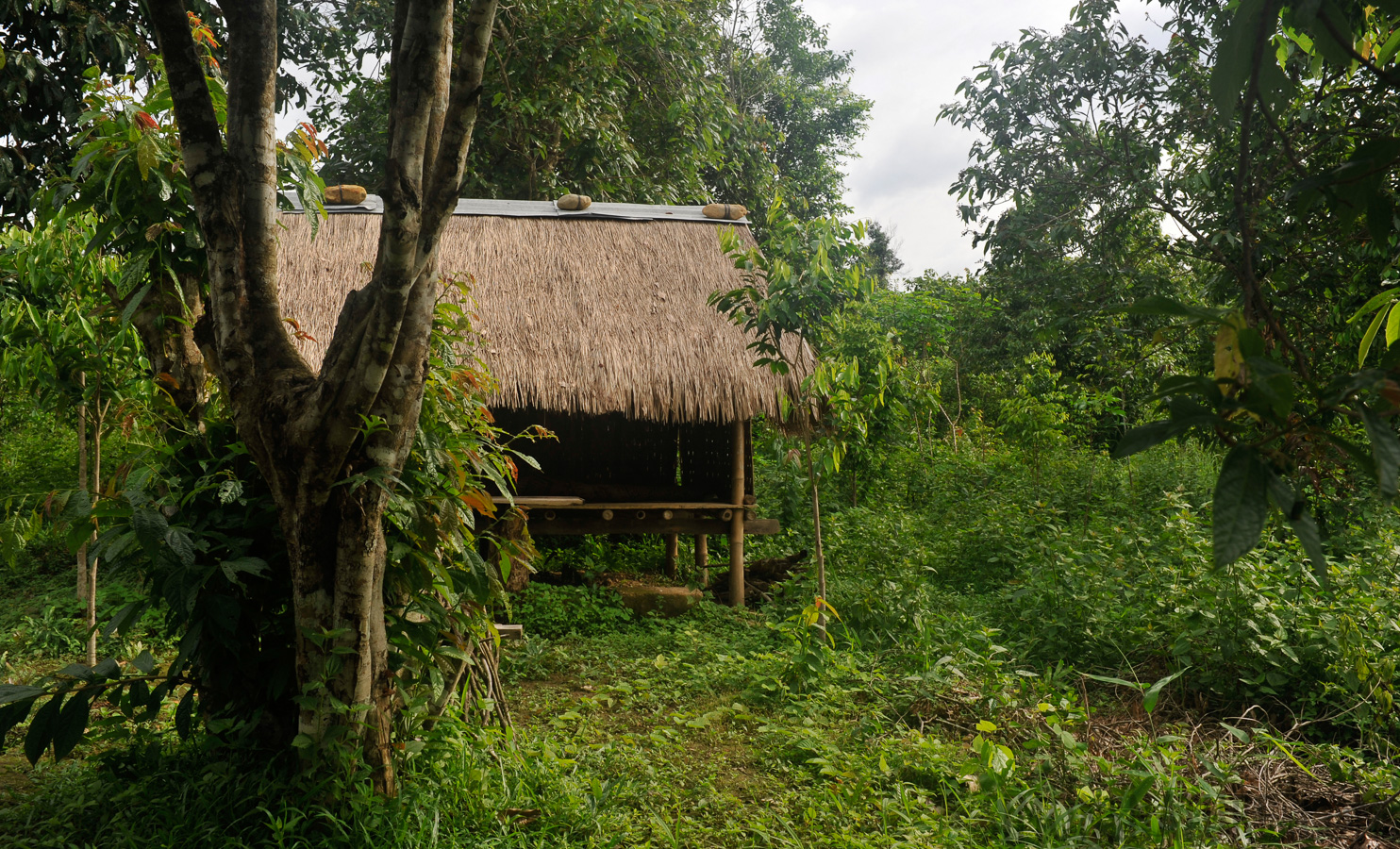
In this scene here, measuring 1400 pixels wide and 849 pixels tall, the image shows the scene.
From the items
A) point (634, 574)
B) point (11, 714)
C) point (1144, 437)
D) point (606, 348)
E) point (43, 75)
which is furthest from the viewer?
point (634, 574)

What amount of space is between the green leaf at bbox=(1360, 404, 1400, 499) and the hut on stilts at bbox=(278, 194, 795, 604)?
5.17 metres

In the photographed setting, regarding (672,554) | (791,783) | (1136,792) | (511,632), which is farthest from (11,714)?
(672,554)

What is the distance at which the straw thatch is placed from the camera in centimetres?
599

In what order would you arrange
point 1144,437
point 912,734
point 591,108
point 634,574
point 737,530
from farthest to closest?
point 591,108
point 634,574
point 737,530
point 912,734
point 1144,437

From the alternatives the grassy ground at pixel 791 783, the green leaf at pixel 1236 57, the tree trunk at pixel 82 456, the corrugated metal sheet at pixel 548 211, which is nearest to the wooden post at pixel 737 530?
the corrugated metal sheet at pixel 548 211

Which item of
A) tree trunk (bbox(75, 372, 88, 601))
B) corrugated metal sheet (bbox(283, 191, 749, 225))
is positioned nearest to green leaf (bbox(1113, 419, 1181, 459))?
tree trunk (bbox(75, 372, 88, 601))

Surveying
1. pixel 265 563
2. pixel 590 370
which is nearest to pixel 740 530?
pixel 590 370

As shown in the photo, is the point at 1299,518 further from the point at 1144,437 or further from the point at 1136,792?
the point at 1136,792

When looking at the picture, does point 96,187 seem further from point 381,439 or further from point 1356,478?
point 1356,478

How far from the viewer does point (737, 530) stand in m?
6.28

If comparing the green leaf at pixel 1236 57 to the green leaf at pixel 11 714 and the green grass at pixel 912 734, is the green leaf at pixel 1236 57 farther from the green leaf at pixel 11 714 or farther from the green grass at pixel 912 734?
the green leaf at pixel 11 714

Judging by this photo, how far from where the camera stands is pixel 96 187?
2.38m

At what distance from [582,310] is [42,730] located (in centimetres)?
475

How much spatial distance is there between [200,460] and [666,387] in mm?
3912
